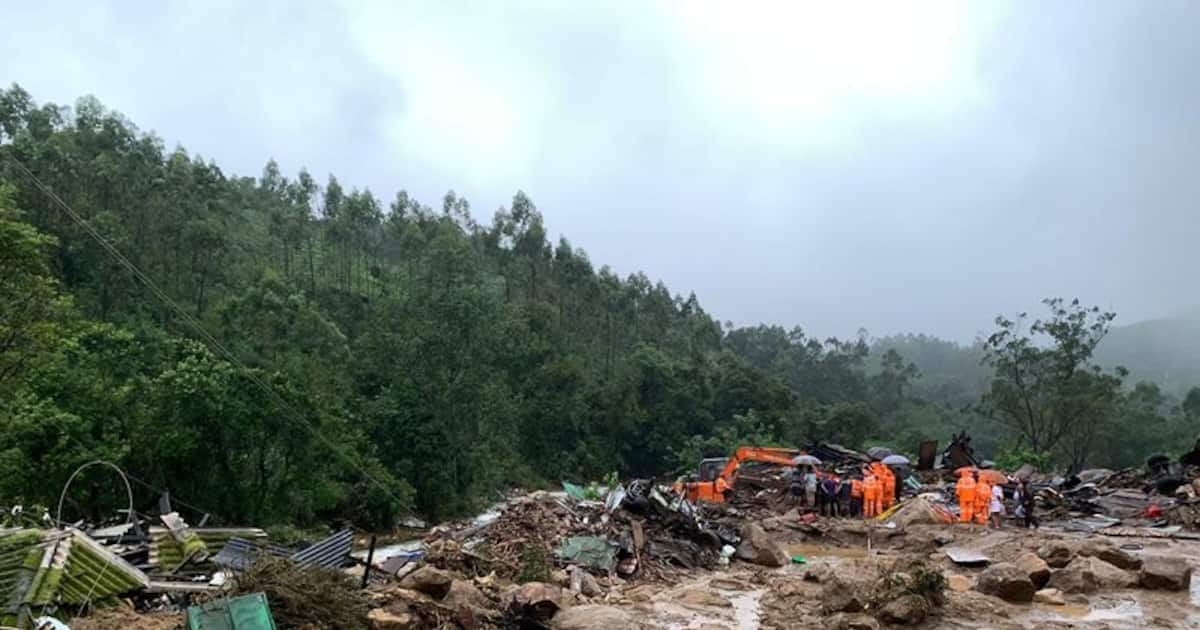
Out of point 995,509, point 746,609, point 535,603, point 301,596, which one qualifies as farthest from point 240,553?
point 995,509

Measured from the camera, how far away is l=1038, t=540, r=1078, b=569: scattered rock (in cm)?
1291

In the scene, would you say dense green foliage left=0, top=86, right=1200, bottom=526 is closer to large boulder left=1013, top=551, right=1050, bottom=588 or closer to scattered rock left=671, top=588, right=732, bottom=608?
scattered rock left=671, top=588, right=732, bottom=608

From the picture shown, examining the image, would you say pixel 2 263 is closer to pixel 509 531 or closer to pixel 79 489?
pixel 79 489

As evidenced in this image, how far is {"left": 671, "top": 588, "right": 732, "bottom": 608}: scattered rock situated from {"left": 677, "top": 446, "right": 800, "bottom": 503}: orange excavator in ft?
31.0

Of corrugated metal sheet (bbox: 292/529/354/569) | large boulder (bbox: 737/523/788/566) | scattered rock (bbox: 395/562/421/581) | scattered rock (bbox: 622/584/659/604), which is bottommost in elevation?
scattered rock (bbox: 622/584/659/604)

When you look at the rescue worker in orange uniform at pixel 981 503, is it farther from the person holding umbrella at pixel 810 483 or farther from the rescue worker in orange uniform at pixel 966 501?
the person holding umbrella at pixel 810 483

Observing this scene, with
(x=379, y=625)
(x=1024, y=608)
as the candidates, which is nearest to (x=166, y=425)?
(x=379, y=625)

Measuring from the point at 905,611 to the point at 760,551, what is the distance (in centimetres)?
517

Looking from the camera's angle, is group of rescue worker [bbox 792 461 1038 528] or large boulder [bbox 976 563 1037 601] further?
group of rescue worker [bbox 792 461 1038 528]

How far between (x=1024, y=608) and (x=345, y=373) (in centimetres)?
2949

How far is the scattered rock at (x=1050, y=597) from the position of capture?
1125 centimetres

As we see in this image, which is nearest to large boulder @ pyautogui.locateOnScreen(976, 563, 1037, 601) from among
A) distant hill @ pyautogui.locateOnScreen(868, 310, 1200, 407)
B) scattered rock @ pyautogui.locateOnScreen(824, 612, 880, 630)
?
scattered rock @ pyautogui.locateOnScreen(824, 612, 880, 630)

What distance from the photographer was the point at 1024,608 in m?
11.0

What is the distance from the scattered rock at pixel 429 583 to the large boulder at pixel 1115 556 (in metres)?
10.1
